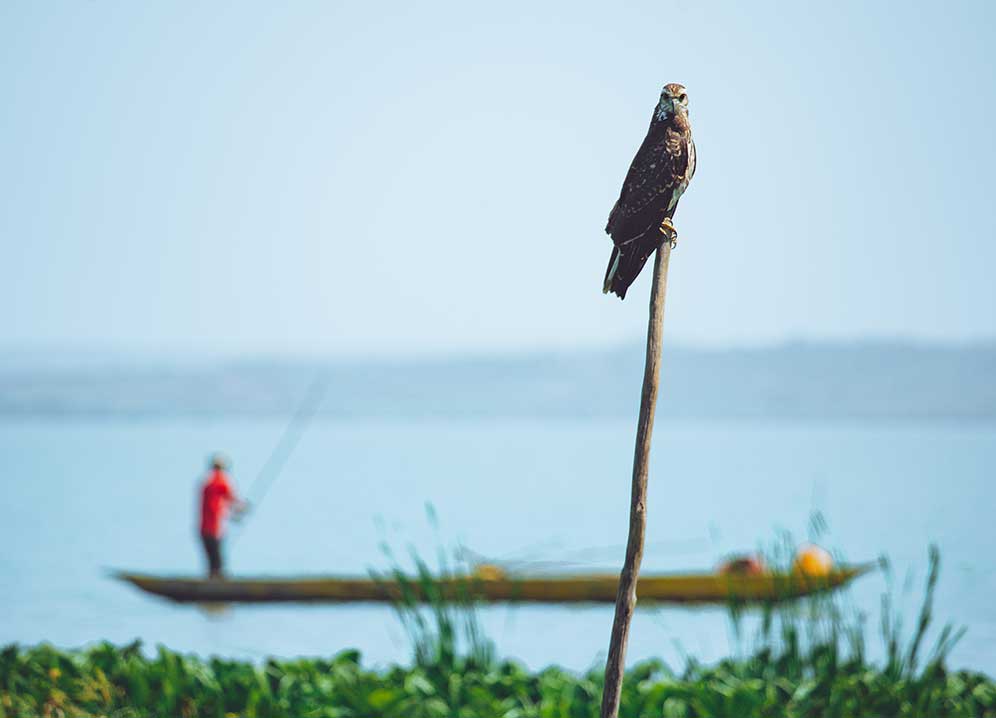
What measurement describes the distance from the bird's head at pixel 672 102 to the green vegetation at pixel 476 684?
2462 millimetres

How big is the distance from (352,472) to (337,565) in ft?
106

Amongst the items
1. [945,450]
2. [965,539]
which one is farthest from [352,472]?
[945,450]

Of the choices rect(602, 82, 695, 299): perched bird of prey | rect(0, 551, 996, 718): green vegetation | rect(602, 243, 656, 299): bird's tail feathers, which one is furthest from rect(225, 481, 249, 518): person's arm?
rect(602, 82, 695, 299): perched bird of prey

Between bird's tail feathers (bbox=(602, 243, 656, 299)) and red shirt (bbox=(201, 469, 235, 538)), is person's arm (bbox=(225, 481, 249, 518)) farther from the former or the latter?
bird's tail feathers (bbox=(602, 243, 656, 299))

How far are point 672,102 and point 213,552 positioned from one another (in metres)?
12.5

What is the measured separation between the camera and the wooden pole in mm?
4062

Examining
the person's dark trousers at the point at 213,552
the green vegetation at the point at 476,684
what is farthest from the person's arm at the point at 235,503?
the green vegetation at the point at 476,684

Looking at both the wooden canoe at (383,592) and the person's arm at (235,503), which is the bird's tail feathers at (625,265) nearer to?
the wooden canoe at (383,592)

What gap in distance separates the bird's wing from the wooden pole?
0.23 meters

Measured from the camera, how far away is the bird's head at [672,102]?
4.39m

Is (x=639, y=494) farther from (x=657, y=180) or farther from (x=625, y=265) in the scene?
(x=657, y=180)

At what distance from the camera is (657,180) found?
4.41 m

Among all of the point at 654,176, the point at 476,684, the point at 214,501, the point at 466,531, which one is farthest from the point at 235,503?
the point at 466,531

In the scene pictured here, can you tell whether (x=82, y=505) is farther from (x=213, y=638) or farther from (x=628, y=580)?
(x=628, y=580)
